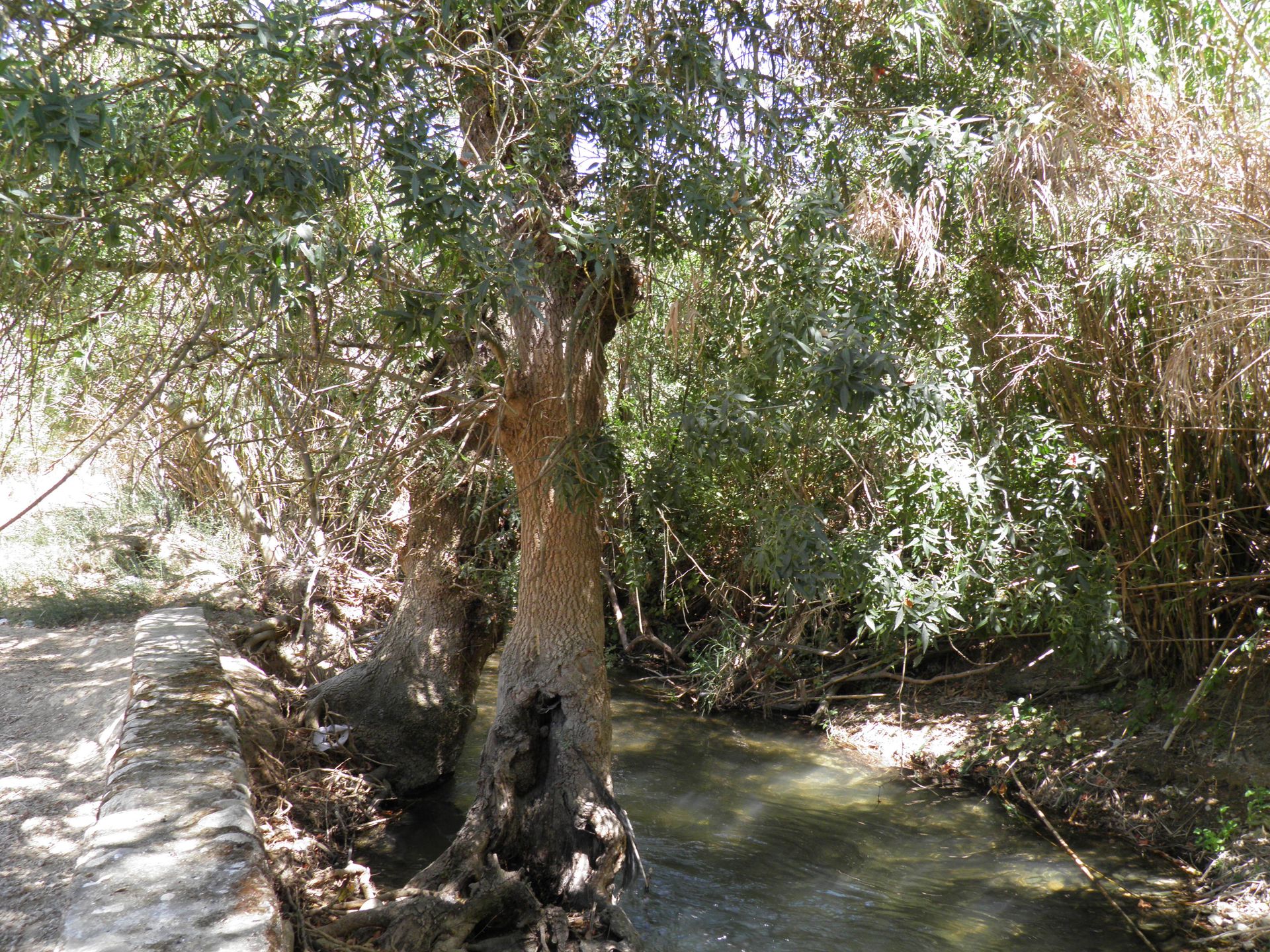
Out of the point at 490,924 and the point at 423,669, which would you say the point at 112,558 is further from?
the point at 490,924

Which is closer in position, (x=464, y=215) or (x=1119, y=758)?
(x=464, y=215)

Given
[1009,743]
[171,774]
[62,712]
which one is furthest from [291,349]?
[1009,743]

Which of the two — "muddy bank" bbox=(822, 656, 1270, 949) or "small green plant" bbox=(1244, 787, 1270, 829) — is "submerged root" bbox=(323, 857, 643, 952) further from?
"small green plant" bbox=(1244, 787, 1270, 829)

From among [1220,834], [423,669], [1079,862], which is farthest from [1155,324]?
[423,669]

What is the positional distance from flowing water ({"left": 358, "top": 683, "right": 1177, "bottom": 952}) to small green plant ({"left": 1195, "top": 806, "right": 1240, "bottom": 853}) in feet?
1.06

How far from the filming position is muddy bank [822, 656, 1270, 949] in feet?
18.9

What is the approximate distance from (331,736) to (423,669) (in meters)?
0.83

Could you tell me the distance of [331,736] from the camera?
22.5 ft

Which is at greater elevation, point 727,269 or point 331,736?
point 727,269

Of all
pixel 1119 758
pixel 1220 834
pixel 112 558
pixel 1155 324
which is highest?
pixel 1155 324

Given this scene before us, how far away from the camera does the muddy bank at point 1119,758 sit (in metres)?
5.77

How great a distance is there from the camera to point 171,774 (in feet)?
13.5

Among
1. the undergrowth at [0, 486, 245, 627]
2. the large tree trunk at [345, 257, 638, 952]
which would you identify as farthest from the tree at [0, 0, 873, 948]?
the undergrowth at [0, 486, 245, 627]

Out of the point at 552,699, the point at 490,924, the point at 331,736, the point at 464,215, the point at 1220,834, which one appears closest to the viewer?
the point at 464,215
